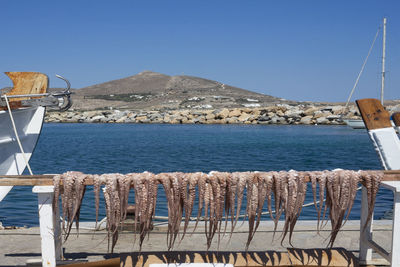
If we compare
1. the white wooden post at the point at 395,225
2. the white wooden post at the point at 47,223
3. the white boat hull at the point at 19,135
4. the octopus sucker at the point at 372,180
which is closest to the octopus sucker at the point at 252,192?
the octopus sucker at the point at 372,180

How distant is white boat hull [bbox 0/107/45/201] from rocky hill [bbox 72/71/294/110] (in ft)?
294

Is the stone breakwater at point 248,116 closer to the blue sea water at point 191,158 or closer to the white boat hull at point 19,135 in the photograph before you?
the blue sea water at point 191,158

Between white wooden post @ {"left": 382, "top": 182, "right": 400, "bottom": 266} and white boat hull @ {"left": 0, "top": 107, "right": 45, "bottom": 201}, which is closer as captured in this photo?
white wooden post @ {"left": 382, "top": 182, "right": 400, "bottom": 266}

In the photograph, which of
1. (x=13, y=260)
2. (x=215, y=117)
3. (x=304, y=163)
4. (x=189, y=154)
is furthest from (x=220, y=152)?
(x=215, y=117)

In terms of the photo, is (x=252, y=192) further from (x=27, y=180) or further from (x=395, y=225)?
(x=27, y=180)

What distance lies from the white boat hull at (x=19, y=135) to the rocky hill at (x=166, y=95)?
89.6 m

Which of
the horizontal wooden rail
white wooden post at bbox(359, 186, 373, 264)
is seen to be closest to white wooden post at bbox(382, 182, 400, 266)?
white wooden post at bbox(359, 186, 373, 264)

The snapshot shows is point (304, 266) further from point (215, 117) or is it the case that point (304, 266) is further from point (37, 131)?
point (215, 117)

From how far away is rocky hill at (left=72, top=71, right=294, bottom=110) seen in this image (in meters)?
115

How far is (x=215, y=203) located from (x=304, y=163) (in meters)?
25.8

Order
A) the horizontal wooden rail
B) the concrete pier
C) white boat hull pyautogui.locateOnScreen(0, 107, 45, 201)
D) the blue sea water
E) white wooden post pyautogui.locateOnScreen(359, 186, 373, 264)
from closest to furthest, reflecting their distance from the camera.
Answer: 1. the horizontal wooden rail
2. white wooden post pyautogui.locateOnScreen(359, 186, 373, 264)
3. the concrete pier
4. white boat hull pyautogui.locateOnScreen(0, 107, 45, 201)
5. the blue sea water

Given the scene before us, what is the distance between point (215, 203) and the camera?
3.89 m

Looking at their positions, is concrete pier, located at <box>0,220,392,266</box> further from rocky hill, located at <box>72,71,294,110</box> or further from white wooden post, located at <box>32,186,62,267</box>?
rocky hill, located at <box>72,71,294,110</box>

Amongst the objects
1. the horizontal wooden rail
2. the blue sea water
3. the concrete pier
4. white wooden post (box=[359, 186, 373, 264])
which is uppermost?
the horizontal wooden rail
